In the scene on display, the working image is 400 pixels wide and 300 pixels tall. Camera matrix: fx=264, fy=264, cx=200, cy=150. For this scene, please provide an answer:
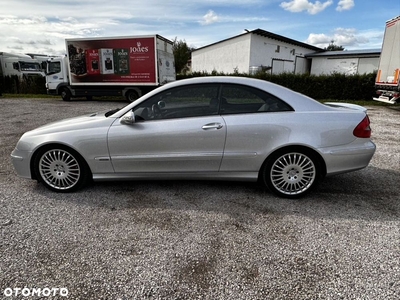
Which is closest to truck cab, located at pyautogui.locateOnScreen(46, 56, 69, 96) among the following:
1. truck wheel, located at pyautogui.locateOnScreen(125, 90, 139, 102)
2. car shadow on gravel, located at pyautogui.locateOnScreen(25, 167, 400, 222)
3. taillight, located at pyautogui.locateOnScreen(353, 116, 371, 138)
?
truck wheel, located at pyautogui.locateOnScreen(125, 90, 139, 102)

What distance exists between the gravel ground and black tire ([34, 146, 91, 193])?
0.45ft

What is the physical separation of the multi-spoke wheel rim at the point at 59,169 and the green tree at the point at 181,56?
3131cm

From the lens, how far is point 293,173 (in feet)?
10.6

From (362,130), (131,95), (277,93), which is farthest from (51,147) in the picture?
(131,95)

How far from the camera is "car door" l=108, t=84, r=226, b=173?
3.11m

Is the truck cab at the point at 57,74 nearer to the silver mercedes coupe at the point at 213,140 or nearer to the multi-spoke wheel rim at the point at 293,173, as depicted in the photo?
the silver mercedes coupe at the point at 213,140

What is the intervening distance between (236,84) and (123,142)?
154 cm

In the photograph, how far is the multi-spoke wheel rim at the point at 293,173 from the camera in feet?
10.4

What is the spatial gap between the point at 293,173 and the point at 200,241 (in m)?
1.48

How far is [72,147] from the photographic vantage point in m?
3.22

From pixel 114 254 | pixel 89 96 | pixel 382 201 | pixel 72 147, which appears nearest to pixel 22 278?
pixel 114 254

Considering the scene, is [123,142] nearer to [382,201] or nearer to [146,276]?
[146,276]

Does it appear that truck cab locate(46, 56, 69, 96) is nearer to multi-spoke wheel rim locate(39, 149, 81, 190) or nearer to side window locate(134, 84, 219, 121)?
multi-spoke wheel rim locate(39, 149, 81, 190)

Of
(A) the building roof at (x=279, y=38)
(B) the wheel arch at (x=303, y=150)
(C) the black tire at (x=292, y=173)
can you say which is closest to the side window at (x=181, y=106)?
(B) the wheel arch at (x=303, y=150)
